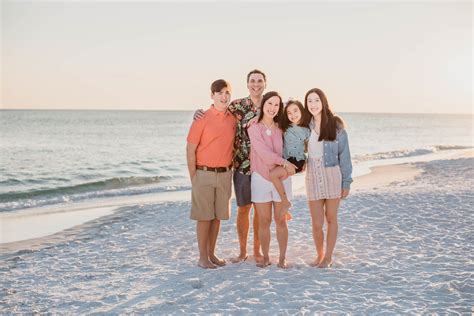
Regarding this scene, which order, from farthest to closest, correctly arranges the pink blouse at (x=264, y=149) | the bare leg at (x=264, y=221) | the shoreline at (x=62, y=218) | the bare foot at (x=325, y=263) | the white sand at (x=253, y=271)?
the shoreline at (x=62, y=218)
the bare foot at (x=325, y=263)
the bare leg at (x=264, y=221)
the pink blouse at (x=264, y=149)
the white sand at (x=253, y=271)

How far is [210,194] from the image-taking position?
5.45 meters

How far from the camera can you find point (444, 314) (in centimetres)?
425

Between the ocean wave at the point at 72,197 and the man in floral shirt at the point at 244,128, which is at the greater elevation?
the man in floral shirt at the point at 244,128

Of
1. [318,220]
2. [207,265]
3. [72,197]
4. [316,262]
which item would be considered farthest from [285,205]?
[72,197]

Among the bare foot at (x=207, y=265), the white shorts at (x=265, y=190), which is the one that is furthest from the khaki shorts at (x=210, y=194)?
the bare foot at (x=207, y=265)

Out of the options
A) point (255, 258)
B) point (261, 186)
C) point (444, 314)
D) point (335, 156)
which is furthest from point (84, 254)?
point (444, 314)

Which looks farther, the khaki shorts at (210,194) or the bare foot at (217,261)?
the bare foot at (217,261)

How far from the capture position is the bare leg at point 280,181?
5.11 meters

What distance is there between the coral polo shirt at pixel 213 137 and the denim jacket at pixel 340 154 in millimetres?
888

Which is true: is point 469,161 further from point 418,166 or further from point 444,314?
point 444,314

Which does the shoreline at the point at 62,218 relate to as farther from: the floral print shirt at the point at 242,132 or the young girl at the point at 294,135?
the young girl at the point at 294,135

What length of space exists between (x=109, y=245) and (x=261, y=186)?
2.85 metres

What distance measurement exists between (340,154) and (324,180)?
1.07ft

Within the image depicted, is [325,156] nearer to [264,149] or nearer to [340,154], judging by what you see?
[340,154]
